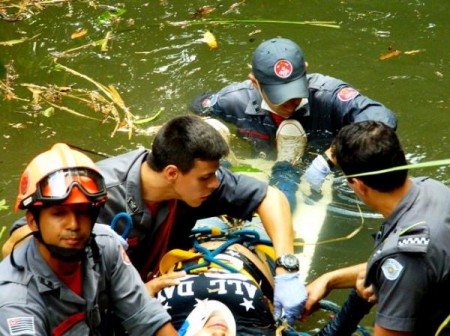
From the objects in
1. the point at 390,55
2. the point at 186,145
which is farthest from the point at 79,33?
the point at 186,145

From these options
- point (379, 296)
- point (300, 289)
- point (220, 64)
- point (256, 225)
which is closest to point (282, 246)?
point (300, 289)

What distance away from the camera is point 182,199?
3.51m

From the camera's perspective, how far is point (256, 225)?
13.8 feet

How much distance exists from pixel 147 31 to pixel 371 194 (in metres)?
4.45

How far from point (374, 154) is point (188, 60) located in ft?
12.7

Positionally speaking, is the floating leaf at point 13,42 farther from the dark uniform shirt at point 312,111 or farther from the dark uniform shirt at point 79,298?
the dark uniform shirt at point 79,298

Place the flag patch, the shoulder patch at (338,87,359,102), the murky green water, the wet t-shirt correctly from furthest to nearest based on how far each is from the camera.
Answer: the murky green water → the shoulder patch at (338,87,359,102) → the wet t-shirt → the flag patch

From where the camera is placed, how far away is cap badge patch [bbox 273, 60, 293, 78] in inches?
184

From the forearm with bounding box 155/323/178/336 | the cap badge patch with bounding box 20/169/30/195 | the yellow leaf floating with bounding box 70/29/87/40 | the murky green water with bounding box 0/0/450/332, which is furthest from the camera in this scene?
the yellow leaf floating with bounding box 70/29/87/40

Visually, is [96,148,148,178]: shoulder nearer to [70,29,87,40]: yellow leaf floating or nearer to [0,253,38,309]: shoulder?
[0,253,38,309]: shoulder

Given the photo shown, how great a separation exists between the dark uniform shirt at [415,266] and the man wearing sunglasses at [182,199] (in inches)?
27.4

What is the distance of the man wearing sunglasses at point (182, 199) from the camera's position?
3.40m

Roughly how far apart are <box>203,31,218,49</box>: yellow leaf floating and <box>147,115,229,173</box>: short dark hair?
328 cm

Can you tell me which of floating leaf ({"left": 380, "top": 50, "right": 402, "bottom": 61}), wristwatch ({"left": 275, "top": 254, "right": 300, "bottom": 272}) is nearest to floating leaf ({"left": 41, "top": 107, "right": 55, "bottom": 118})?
floating leaf ({"left": 380, "top": 50, "right": 402, "bottom": 61})
